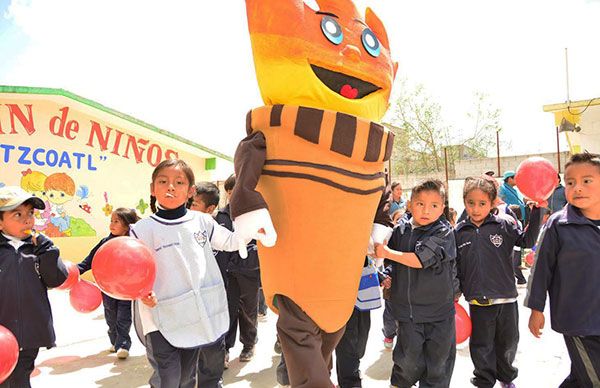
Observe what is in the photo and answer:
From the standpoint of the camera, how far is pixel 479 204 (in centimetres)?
335

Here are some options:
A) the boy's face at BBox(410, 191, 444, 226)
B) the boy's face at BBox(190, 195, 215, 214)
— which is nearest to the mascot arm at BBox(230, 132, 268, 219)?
the boy's face at BBox(410, 191, 444, 226)

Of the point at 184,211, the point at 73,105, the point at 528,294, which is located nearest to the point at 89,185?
the point at 73,105

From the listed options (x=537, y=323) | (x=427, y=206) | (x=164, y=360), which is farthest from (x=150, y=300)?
(x=537, y=323)

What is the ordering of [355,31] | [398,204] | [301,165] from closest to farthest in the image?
[301,165], [355,31], [398,204]

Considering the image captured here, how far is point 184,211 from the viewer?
2830 mm

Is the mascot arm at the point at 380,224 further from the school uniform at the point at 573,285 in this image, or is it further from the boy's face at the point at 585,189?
the boy's face at the point at 585,189

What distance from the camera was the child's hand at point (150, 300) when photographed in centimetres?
248

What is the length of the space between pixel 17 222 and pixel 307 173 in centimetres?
184

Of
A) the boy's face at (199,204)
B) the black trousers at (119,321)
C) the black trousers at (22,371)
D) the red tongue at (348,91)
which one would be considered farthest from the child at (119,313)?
the red tongue at (348,91)

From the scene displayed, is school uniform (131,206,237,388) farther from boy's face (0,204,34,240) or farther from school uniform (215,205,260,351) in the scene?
school uniform (215,205,260,351)

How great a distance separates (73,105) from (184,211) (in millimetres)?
6688

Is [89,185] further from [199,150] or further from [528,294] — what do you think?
[528,294]

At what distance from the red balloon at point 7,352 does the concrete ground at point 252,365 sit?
143 centimetres

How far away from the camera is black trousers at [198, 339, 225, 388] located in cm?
286
